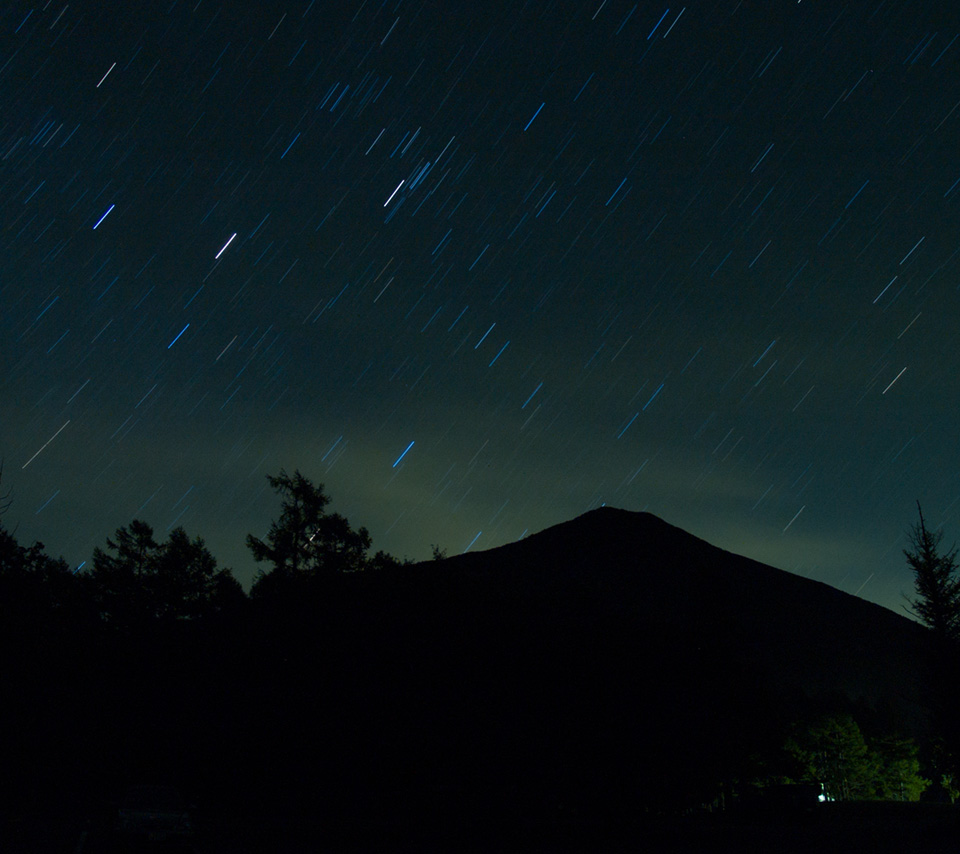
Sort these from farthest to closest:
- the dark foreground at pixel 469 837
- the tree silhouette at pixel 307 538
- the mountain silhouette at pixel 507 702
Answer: the tree silhouette at pixel 307 538, the mountain silhouette at pixel 507 702, the dark foreground at pixel 469 837

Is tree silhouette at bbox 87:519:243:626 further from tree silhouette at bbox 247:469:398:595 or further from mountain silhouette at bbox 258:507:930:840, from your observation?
mountain silhouette at bbox 258:507:930:840

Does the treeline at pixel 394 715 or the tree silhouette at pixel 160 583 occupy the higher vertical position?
the tree silhouette at pixel 160 583

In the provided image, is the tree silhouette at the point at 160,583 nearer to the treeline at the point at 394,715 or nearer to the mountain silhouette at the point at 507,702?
the treeline at the point at 394,715

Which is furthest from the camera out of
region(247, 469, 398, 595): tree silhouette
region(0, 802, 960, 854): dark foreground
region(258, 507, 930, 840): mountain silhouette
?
region(247, 469, 398, 595): tree silhouette

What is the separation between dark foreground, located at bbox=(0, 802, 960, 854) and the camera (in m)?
20.6

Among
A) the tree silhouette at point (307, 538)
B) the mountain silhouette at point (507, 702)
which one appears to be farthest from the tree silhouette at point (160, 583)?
the mountain silhouette at point (507, 702)

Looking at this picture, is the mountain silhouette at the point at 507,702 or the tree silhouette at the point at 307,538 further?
the tree silhouette at the point at 307,538

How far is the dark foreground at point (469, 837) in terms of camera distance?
67.5 feet

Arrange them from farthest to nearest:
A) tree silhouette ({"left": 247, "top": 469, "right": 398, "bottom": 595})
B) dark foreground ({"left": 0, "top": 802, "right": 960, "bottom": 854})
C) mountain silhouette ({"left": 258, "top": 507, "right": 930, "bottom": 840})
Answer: tree silhouette ({"left": 247, "top": 469, "right": 398, "bottom": 595}) → mountain silhouette ({"left": 258, "top": 507, "right": 930, "bottom": 840}) → dark foreground ({"left": 0, "top": 802, "right": 960, "bottom": 854})

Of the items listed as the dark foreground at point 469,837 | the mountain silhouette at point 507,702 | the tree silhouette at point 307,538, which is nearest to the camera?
the dark foreground at point 469,837

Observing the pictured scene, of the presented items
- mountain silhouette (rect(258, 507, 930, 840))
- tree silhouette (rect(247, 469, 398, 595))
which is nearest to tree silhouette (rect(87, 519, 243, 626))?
tree silhouette (rect(247, 469, 398, 595))

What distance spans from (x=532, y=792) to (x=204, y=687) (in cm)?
2210

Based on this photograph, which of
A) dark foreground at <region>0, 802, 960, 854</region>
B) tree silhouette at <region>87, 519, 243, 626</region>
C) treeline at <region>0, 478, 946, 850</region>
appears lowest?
dark foreground at <region>0, 802, 960, 854</region>

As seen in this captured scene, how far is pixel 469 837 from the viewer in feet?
80.1
